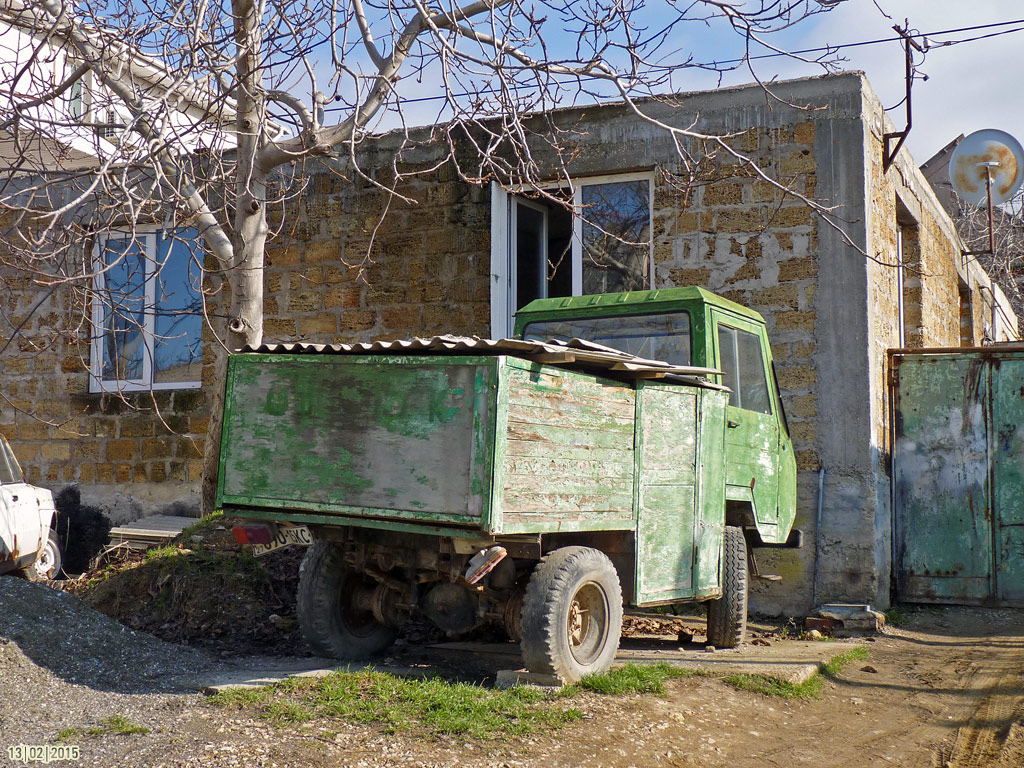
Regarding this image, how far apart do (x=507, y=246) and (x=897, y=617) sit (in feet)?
15.8

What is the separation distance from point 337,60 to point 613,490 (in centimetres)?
325

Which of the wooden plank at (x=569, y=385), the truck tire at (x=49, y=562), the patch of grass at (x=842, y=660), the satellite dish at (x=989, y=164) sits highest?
the satellite dish at (x=989, y=164)

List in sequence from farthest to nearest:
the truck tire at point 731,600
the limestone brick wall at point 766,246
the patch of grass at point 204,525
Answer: the limestone brick wall at point 766,246 < the patch of grass at point 204,525 < the truck tire at point 731,600

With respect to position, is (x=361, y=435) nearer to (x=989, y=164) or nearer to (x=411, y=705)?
(x=411, y=705)

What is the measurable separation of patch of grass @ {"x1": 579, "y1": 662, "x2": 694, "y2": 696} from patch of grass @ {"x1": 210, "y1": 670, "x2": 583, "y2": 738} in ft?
0.85

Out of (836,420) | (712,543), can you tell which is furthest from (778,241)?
(712,543)

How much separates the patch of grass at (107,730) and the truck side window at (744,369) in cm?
408

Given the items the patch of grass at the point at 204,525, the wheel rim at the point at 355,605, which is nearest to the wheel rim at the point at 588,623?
the wheel rim at the point at 355,605

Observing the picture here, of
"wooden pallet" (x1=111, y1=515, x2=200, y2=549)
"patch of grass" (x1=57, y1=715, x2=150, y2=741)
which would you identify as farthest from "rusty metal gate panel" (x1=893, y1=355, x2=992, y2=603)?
"patch of grass" (x1=57, y1=715, x2=150, y2=741)

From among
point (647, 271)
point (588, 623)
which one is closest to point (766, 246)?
point (647, 271)

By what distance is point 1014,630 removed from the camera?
8.03 meters

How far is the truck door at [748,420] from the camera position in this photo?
648 cm

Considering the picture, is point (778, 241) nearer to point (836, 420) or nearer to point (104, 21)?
point (836, 420)

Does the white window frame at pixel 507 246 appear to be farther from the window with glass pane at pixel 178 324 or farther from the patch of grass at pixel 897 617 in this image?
the patch of grass at pixel 897 617
